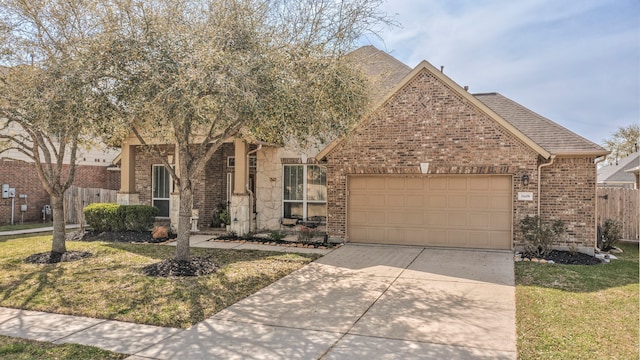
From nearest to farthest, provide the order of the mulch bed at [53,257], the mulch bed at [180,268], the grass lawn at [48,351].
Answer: the grass lawn at [48,351] → the mulch bed at [180,268] → the mulch bed at [53,257]

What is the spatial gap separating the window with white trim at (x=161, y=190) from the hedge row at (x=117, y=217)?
181 cm

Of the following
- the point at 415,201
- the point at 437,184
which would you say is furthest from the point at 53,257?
the point at 437,184

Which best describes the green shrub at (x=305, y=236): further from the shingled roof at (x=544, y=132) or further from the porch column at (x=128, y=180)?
the porch column at (x=128, y=180)

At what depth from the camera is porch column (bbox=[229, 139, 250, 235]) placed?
1358cm

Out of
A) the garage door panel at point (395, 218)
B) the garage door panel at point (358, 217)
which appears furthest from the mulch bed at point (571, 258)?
the garage door panel at point (358, 217)

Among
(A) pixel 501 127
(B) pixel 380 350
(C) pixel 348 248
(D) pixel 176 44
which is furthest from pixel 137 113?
(A) pixel 501 127

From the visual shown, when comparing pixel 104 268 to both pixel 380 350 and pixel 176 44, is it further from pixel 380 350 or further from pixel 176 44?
pixel 380 350

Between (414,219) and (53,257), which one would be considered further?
(414,219)

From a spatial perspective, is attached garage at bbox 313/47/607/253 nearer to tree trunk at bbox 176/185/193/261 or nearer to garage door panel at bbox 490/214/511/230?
garage door panel at bbox 490/214/511/230

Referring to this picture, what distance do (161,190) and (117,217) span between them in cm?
239

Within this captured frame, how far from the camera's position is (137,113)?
7234mm

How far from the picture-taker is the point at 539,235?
10.5m

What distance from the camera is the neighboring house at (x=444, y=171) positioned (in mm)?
11094

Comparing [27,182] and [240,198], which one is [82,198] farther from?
[240,198]
